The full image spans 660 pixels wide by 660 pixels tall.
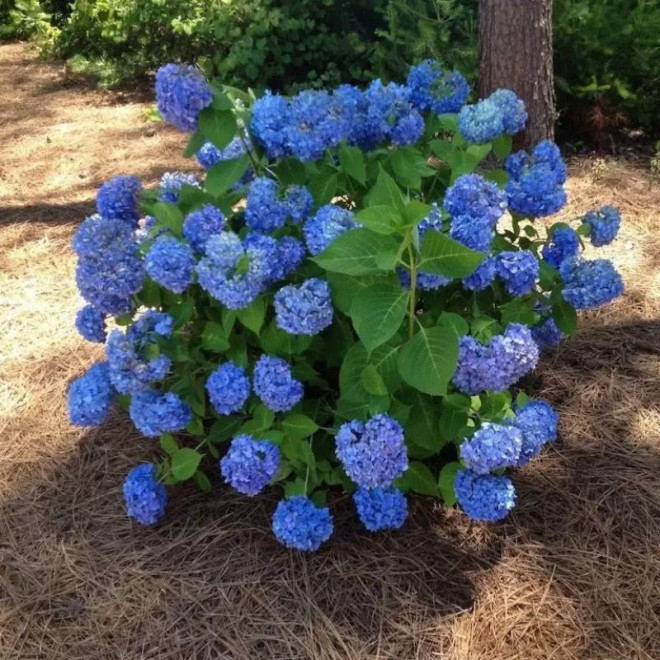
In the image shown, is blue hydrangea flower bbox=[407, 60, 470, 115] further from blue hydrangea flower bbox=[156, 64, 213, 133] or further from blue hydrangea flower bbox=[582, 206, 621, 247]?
blue hydrangea flower bbox=[156, 64, 213, 133]

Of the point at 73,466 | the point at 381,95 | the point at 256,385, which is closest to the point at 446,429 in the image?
the point at 256,385

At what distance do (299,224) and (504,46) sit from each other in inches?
78.7

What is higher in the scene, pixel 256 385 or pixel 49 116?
pixel 256 385

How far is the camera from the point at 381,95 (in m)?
1.98

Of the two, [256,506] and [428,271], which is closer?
[428,271]

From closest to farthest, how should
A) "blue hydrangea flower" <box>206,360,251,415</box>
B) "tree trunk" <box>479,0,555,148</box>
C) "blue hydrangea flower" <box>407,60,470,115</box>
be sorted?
"blue hydrangea flower" <box>206,360,251,415</box>
"blue hydrangea flower" <box>407,60,470,115</box>
"tree trunk" <box>479,0,555,148</box>

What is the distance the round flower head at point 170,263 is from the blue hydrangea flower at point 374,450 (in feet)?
1.52

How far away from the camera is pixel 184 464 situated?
6.14 feet

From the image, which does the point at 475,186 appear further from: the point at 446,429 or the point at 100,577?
the point at 100,577

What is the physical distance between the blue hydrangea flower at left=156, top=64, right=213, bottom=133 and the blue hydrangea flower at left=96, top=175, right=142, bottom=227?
38cm

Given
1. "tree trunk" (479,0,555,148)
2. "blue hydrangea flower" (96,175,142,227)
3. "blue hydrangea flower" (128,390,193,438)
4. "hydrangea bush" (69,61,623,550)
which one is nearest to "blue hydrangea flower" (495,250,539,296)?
"hydrangea bush" (69,61,623,550)

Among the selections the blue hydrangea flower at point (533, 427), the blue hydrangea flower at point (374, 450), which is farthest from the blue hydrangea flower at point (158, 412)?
the blue hydrangea flower at point (533, 427)

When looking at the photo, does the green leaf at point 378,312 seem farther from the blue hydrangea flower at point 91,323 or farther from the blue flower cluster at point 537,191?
the blue hydrangea flower at point 91,323

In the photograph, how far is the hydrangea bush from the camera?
5.31 ft
